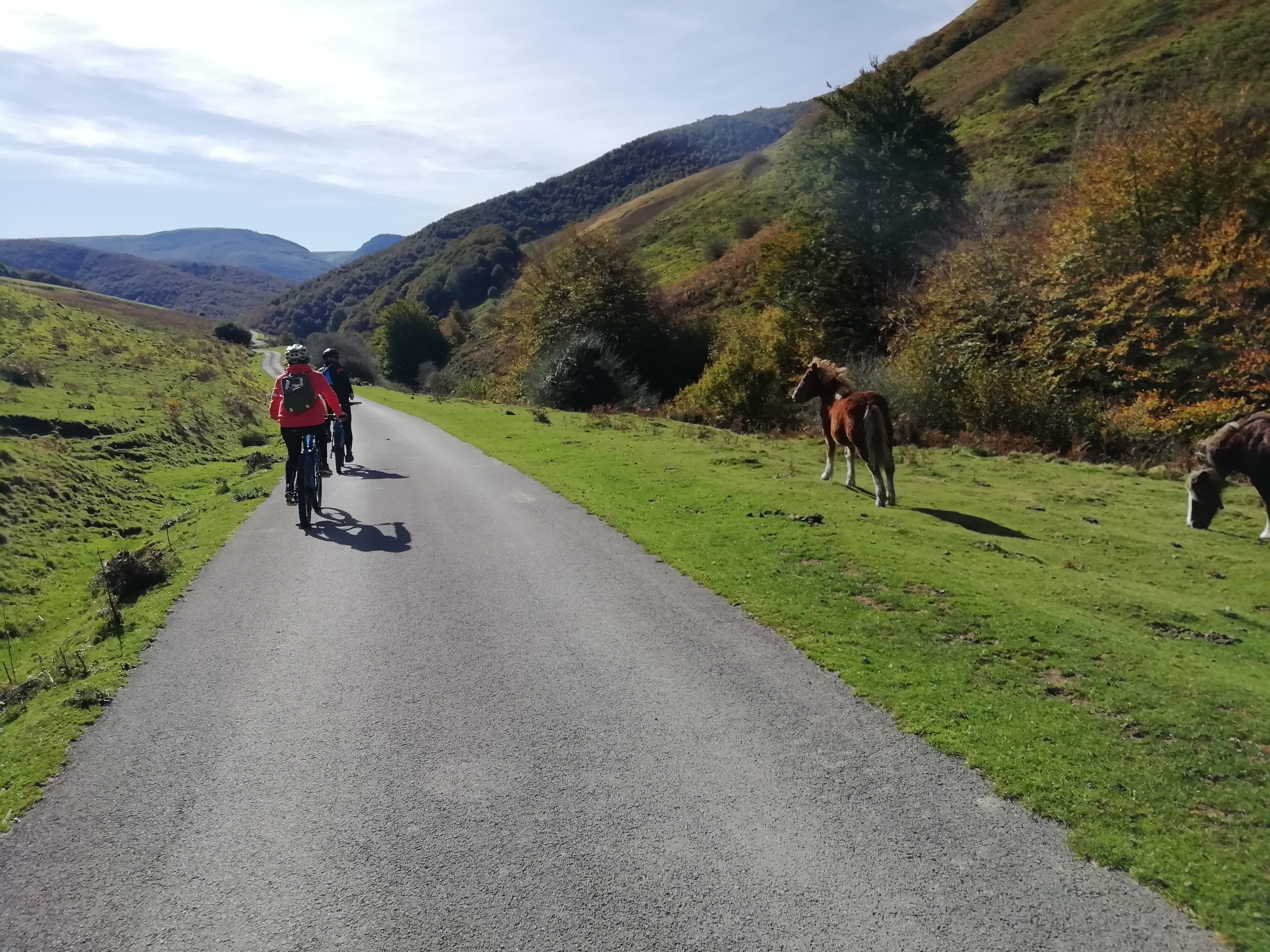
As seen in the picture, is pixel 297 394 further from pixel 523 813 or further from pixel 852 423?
pixel 852 423

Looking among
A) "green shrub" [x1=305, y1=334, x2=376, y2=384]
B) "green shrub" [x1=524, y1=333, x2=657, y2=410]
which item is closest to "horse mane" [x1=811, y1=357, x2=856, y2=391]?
"green shrub" [x1=524, y1=333, x2=657, y2=410]

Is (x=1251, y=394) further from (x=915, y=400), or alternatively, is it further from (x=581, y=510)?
(x=581, y=510)

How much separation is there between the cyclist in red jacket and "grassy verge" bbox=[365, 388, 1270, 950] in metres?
4.82

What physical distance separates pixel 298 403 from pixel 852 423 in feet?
31.8

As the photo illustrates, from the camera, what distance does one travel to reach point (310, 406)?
11820 millimetres

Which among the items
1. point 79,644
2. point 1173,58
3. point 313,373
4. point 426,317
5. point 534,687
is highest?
point 1173,58

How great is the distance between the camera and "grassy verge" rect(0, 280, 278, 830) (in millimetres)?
6355

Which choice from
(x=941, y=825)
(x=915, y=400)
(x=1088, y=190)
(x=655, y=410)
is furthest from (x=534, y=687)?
(x=655, y=410)

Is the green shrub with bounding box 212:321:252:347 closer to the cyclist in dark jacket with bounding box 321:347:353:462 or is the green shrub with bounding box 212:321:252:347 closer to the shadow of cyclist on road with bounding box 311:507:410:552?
the cyclist in dark jacket with bounding box 321:347:353:462

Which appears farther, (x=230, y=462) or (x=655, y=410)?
(x=655, y=410)

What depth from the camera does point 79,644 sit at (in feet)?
26.4

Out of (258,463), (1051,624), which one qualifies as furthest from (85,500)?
(1051,624)

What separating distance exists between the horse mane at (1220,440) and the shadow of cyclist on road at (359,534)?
13845 mm

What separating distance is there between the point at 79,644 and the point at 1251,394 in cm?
2799
